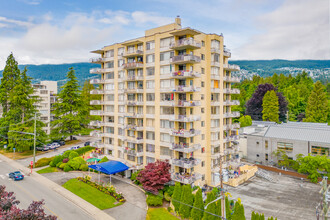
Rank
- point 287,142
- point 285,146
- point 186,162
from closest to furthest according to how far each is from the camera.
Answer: point 186,162
point 287,142
point 285,146

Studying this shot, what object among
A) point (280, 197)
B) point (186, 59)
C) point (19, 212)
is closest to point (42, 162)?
point (19, 212)

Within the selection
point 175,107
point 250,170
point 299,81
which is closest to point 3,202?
point 175,107

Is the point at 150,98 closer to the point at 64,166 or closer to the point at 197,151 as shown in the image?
the point at 197,151

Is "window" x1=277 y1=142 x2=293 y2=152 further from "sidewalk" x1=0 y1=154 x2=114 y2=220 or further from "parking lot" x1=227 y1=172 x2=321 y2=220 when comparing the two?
"sidewalk" x1=0 y1=154 x2=114 y2=220

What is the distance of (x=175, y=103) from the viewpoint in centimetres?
3716

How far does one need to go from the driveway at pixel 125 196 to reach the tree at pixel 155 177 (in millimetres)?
2459

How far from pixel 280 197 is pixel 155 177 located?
67.2 ft

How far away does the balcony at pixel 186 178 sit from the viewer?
35.2 m

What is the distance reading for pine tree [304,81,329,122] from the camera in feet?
258

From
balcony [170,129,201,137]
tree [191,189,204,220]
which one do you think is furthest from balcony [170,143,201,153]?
tree [191,189,204,220]

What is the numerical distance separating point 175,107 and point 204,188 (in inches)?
578

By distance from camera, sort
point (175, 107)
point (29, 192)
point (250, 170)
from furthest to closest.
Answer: point (250, 170) → point (175, 107) → point (29, 192)

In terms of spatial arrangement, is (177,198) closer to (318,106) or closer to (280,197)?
(280,197)

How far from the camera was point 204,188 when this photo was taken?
38.8 m
